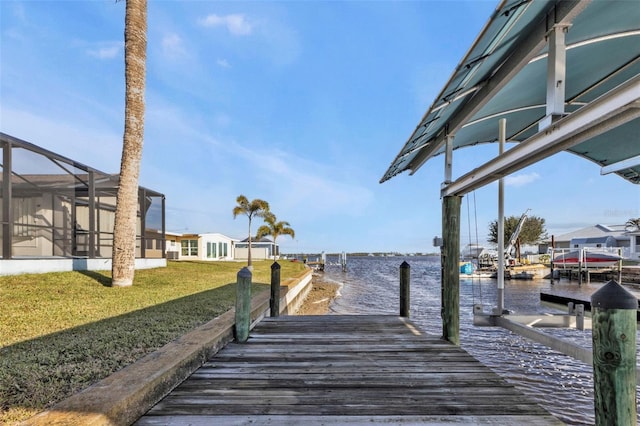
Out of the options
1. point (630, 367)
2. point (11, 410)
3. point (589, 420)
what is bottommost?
point (589, 420)

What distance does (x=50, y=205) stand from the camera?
12039mm

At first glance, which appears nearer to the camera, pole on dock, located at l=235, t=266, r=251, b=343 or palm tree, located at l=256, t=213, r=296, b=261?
pole on dock, located at l=235, t=266, r=251, b=343

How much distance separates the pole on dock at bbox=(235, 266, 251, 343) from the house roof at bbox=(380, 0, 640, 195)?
299 centimetres

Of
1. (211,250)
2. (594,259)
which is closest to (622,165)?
(594,259)

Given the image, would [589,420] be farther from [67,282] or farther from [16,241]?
[16,241]

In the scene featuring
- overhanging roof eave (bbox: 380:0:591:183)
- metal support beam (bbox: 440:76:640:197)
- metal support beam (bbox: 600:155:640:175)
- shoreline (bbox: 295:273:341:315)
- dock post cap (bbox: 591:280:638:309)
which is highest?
overhanging roof eave (bbox: 380:0:591:183)

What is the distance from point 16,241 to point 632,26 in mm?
14793

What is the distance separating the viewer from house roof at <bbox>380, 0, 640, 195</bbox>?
2.47 m

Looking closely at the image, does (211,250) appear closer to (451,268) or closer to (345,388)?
(451,268)

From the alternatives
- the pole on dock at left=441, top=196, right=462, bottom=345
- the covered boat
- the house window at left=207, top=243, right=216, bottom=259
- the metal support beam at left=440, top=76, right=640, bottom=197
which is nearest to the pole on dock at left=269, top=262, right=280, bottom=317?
the pole on dock at left=441, top=196, right=462, bottom=345

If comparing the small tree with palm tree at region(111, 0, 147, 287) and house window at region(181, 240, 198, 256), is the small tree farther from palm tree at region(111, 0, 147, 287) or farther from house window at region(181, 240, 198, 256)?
palm tree at region(111, 0, 147, 287)

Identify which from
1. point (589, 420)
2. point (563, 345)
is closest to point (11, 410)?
point (563, 345)

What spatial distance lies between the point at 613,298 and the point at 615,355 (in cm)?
32

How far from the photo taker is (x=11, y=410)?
2.55 meters
